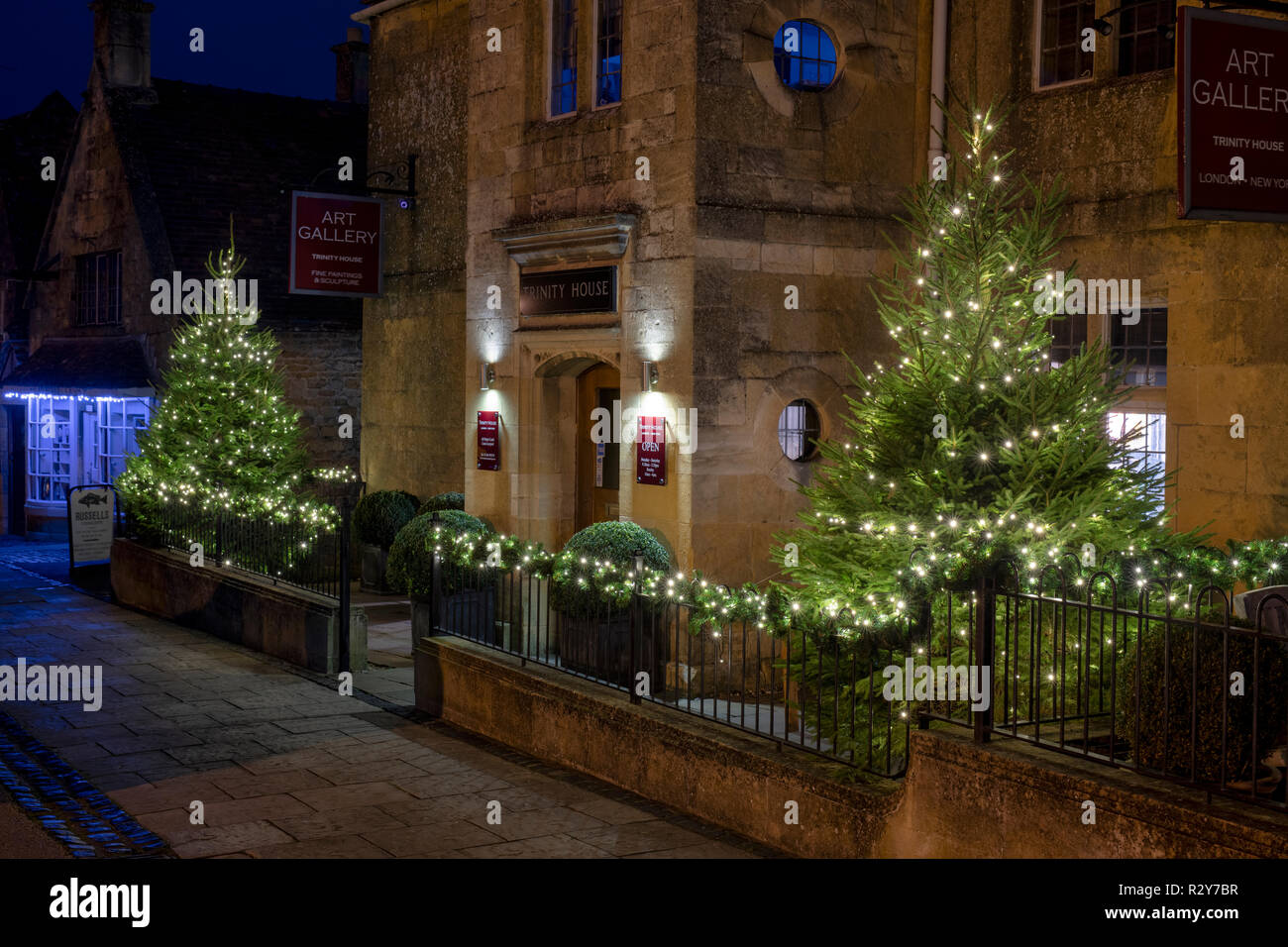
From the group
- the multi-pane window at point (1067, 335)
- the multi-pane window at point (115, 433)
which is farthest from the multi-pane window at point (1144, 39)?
the multi-pane window at point (115, 433)

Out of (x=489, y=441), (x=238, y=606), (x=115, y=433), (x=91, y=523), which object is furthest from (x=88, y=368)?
(x=489, y=441)

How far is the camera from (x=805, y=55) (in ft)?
45.1

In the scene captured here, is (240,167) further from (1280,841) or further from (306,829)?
(1280,841)

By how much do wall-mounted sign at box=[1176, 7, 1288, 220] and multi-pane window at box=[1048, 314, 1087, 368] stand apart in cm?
316

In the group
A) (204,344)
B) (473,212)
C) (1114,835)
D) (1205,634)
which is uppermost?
(473,212)

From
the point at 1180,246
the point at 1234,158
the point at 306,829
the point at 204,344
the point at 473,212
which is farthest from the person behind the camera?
the point at 204,344

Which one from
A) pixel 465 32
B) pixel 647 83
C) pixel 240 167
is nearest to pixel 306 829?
pixel 647 83

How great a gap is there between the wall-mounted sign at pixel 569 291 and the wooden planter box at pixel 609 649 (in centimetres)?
383

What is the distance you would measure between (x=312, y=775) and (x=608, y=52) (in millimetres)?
8143

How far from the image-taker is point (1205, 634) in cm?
651

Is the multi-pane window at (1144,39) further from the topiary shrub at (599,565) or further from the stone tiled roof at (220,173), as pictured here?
the stone tiled roof at (220,173)

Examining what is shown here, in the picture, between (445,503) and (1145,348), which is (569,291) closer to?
(445,503)

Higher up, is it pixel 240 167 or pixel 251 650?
pixel 240 167

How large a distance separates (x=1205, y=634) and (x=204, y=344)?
51.3 feet
